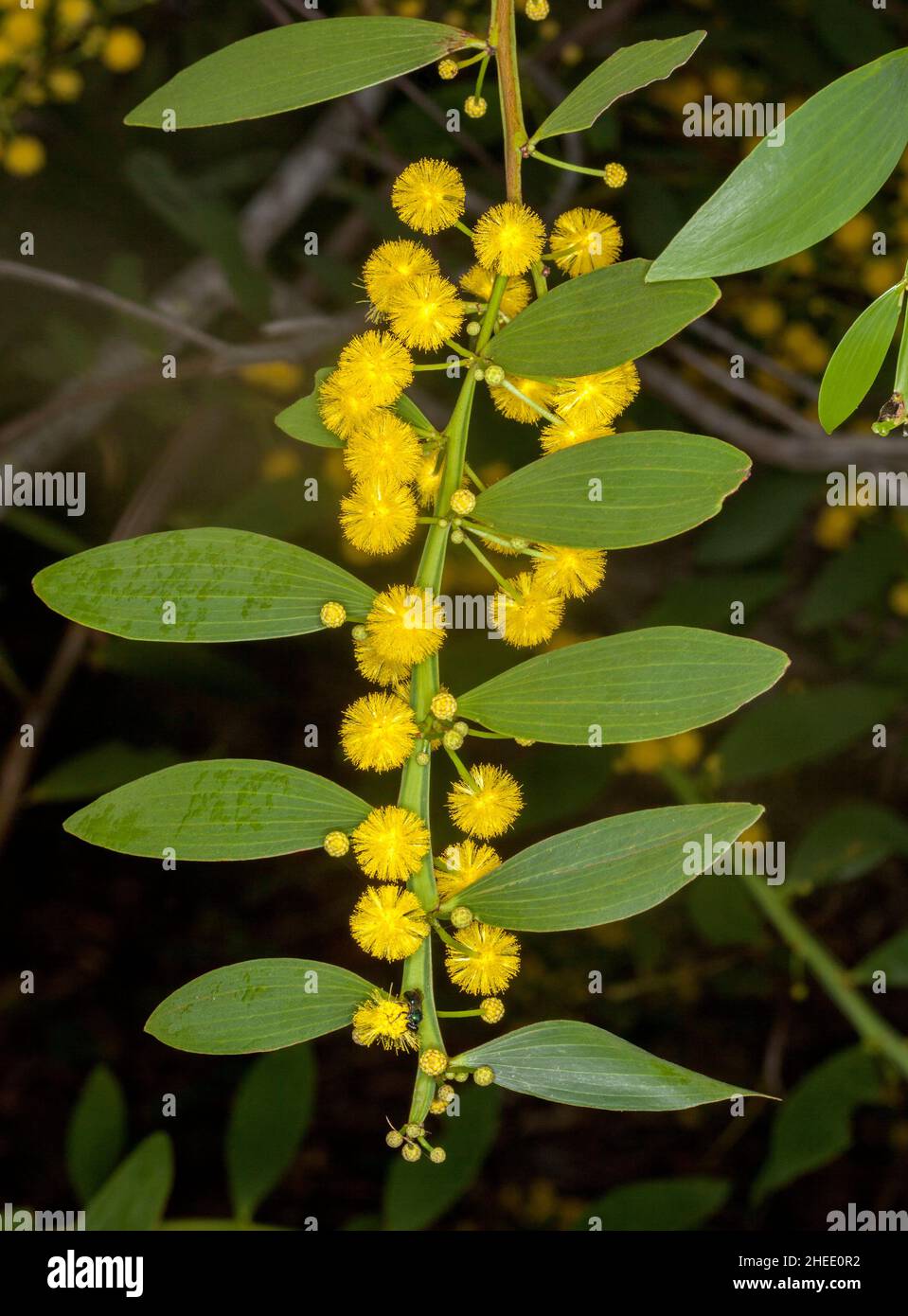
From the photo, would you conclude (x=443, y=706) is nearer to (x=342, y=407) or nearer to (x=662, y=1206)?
(x=342, y=407)

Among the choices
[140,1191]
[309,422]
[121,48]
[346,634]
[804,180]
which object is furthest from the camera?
[346,634]

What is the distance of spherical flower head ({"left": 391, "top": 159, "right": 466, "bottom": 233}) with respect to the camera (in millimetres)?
650

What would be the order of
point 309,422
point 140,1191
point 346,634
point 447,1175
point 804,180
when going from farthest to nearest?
point 346,634, point 447,1175, point 140,1191, point 309,422, point 804,180

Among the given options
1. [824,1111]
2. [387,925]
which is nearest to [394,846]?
[387,925]

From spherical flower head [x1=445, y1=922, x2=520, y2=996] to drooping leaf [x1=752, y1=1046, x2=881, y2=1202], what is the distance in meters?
0.87

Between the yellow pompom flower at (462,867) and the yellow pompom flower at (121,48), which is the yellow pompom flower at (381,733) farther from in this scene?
the yellow pompom flower at (121,48)

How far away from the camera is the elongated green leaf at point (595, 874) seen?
59 centimetres

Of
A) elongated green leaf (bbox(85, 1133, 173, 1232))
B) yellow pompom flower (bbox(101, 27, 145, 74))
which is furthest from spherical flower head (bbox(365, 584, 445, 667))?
yellow pompom flower (bbox(101, 27, 145, 74))

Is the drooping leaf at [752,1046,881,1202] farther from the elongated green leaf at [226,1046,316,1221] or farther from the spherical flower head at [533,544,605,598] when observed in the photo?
the spherical flower head at [533,544,605,598]

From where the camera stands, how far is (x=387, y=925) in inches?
22.6

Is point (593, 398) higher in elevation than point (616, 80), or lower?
lower

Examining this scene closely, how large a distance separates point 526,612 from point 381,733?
105 mm

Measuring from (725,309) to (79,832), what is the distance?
139 cm

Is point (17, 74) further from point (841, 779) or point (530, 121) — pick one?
point (841, 779)
